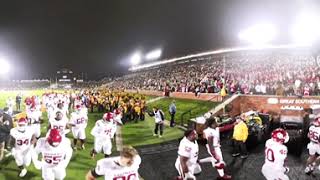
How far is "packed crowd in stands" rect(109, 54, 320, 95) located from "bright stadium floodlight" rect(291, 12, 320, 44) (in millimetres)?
2138

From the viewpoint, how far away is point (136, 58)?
60.5 ft

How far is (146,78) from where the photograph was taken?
1656 centimetres

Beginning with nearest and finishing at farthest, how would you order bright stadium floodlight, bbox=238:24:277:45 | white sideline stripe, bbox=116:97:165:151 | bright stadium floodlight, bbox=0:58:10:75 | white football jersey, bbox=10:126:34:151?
white football jersey, bbox=10:126:34:151 → white sideline stripe, bbox=116:97:165:151 → bright stadium floodlight, bbox=0:58:10:75 → bright stadium floodlight, bbox=238:24:277:45

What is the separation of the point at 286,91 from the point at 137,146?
6898 millimetres

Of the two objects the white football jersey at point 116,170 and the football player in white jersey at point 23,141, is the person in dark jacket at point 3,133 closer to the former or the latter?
the football player in white jersey at point 23,141

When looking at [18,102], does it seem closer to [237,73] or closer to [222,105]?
[222,105]

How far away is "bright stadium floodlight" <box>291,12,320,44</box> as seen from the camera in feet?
63.5

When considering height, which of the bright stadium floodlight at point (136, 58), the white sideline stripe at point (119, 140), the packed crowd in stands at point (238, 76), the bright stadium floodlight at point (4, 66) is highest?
the bright stadium floodlight at point (136, 58)

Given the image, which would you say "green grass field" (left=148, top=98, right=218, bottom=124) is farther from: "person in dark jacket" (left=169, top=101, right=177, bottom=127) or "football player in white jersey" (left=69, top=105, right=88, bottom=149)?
"football player in white jersey" (left=69, top=105, right=88, bottom=149)

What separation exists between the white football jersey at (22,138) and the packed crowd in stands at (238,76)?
809 cm

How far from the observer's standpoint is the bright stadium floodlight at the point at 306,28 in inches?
762

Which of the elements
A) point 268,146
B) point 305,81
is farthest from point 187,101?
point 268,146

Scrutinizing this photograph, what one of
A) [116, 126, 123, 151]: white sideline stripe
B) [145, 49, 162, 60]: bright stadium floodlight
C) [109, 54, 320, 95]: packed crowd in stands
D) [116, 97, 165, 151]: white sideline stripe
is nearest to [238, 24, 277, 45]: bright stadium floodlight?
[109, 54, 320, 95]: packed crowd in stands

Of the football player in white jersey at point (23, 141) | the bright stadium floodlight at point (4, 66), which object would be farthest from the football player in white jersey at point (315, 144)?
the bright stadium floodlight at point (4, 66)
